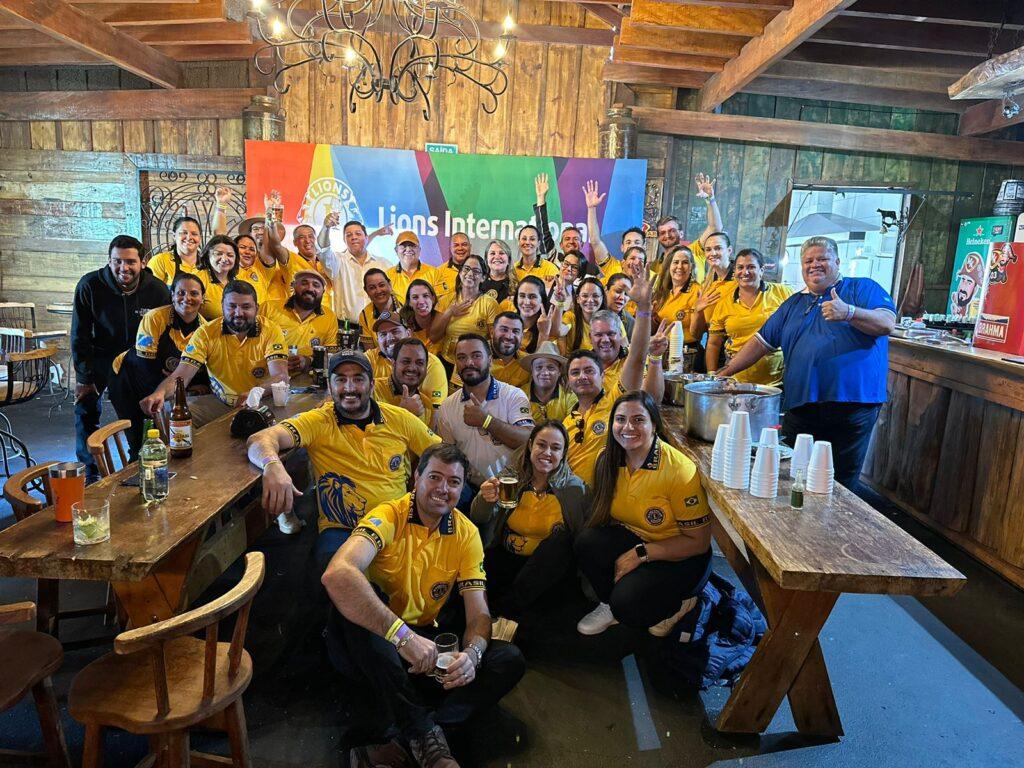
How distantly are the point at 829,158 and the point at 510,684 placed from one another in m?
7.17

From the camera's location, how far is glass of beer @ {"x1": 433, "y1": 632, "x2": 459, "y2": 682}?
2264 millimetres

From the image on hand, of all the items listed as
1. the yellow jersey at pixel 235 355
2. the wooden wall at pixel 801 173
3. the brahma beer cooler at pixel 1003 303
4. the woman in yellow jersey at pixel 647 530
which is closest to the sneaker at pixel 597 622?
the woman in yellow jersey at pixel 647 530

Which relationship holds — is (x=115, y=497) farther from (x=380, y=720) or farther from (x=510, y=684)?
(x=510, y=684)

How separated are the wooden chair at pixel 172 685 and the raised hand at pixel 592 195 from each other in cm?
567

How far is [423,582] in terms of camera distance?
2.67 meters

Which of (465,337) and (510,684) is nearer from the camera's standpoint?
(510,684)

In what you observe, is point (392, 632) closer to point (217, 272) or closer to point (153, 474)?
point (153, 474)

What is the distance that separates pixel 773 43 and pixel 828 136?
2.60 meters

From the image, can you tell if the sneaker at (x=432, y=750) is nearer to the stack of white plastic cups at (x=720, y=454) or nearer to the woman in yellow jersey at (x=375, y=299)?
the stack of white plastic cups at (x=720, y=454)

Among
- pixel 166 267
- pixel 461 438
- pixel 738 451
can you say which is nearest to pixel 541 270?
pixel 461 438

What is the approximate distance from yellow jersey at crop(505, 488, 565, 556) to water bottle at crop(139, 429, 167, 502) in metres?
1.60

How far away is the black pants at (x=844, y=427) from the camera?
4.07 meters

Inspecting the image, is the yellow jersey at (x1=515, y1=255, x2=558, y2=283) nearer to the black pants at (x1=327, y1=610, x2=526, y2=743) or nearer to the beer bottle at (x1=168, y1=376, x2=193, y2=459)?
the beer bottle at (x1=168, y1=376, x2=193, y2=459)

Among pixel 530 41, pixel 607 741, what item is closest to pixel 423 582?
pixel 607 741
